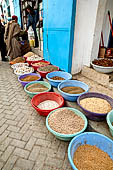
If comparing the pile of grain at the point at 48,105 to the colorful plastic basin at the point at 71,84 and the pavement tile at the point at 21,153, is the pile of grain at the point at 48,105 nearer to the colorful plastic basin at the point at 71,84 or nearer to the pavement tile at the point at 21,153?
the colorful plastic basin at the point at 71,84

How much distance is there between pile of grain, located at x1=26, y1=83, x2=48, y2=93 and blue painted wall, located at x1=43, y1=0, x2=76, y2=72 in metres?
1.00

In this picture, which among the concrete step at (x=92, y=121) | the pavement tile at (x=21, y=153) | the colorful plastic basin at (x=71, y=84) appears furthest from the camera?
the colorful plastic basin at (x=71, y=84)

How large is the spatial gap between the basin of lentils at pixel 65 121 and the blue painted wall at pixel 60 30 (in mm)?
1731

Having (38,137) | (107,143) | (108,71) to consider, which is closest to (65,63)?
(108,71)

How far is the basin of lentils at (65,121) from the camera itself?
6.21 feet

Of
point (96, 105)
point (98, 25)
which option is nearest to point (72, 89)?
point (96, 105)

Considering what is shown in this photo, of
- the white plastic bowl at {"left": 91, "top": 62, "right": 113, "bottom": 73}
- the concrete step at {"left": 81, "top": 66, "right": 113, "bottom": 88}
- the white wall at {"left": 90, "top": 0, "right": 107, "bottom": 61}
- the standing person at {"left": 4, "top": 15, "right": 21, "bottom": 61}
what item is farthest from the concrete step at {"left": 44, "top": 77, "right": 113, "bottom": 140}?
the standing person at {"left": 4, "top": 15, "right": 21, "bottom": 61}

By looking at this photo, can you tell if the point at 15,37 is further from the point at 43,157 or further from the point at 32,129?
the point at 43,157

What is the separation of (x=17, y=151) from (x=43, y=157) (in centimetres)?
43

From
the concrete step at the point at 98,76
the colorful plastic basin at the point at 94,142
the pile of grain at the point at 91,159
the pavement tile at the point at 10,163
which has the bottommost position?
the pavement tile at the point at 10,163

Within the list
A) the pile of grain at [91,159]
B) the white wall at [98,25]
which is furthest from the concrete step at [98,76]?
the pile of grain at [91,159]

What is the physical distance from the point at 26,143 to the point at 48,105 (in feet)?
2.96

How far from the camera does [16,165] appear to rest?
1647mm

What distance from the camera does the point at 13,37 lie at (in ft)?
18.7
